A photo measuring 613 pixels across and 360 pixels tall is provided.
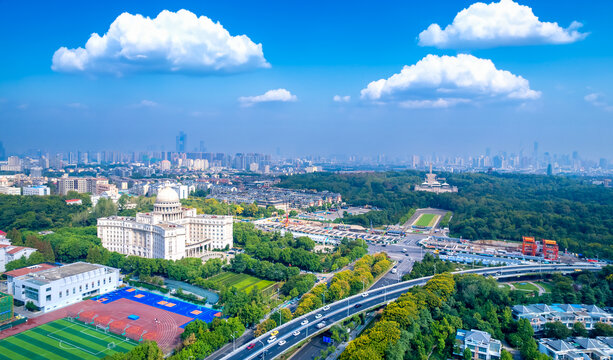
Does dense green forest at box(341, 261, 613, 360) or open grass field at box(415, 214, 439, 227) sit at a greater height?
dense green forest at box(341, 261, 613, 360)

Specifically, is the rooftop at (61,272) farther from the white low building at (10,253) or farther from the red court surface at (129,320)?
the white low building at (10,253)

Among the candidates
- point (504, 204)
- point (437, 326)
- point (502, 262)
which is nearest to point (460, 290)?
point (437, 326)

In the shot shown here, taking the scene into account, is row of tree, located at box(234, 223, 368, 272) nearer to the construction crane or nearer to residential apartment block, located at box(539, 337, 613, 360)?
the construction crane

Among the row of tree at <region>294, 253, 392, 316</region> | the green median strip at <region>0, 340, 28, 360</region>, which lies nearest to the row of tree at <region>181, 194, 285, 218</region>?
the row of tree at <region>294, 253, 392, 316</region>

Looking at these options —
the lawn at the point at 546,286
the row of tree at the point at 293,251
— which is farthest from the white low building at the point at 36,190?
the lawn at the point at 546,286

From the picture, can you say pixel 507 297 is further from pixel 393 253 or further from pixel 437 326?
pixel 393 253

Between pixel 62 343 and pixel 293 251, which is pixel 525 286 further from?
pixel 62 343
